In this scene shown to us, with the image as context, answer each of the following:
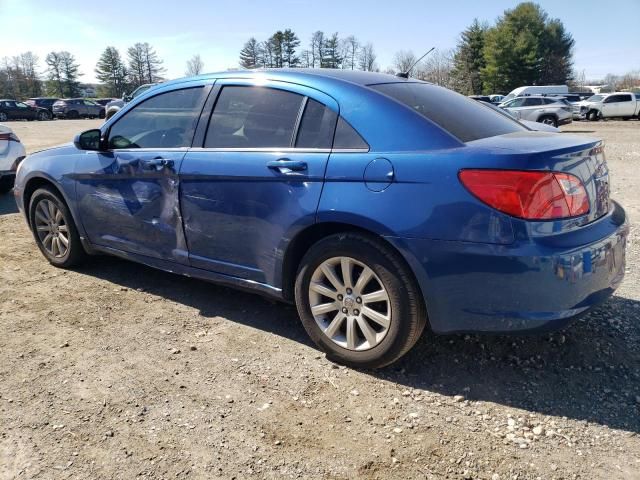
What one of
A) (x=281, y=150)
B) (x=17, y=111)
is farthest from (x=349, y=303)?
(x=17, y=111)

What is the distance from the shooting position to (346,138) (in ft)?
9.48

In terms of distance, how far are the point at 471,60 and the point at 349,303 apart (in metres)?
68.7

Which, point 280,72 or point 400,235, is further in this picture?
point 280,72

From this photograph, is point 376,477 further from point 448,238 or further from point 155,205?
point 155,205

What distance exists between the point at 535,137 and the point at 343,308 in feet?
4.79

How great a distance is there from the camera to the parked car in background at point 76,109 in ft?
142

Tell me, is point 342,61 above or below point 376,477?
above

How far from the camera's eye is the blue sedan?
8.10ft

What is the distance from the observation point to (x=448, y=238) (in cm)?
253

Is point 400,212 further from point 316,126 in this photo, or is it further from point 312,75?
point 312,75

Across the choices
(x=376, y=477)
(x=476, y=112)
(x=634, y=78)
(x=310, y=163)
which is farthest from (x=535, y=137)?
(x=634, y=78)

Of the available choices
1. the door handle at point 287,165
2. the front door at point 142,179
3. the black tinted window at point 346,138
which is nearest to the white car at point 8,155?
the front door at point 142,179

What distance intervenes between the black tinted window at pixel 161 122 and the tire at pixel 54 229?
2.96 feet

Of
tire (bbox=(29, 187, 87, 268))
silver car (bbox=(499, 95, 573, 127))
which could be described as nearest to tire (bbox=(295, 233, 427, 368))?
tire (bbox=(29, 187, 87, 268))
